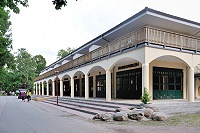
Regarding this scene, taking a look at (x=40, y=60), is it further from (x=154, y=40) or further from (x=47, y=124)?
(x=47, y=124)

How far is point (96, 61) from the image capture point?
18422 millimetres

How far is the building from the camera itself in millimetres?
12789

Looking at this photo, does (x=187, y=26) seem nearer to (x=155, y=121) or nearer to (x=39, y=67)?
(x=155, y=121)

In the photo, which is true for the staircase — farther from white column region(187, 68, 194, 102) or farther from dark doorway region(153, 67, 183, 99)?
white column region(187, 68, 194, 102)

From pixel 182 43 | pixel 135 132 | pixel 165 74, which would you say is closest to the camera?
pixel 135 132

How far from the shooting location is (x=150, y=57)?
1237 cm

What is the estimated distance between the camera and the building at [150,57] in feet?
42.0

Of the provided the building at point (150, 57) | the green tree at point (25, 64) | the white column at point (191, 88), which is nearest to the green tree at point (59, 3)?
the building at point (150, 57)

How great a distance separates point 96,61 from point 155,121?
31.5 feet

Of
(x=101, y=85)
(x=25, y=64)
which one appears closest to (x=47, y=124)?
(x=101, y=85)

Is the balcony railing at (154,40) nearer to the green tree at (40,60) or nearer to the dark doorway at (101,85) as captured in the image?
the dark doorway at (101,85)

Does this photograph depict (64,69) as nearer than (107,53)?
No

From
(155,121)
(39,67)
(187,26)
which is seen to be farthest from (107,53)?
(39,67)

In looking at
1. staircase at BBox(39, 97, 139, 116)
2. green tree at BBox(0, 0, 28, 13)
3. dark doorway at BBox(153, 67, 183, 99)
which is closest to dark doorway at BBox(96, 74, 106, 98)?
staircase at BBox(39, 97, 139, 116)
